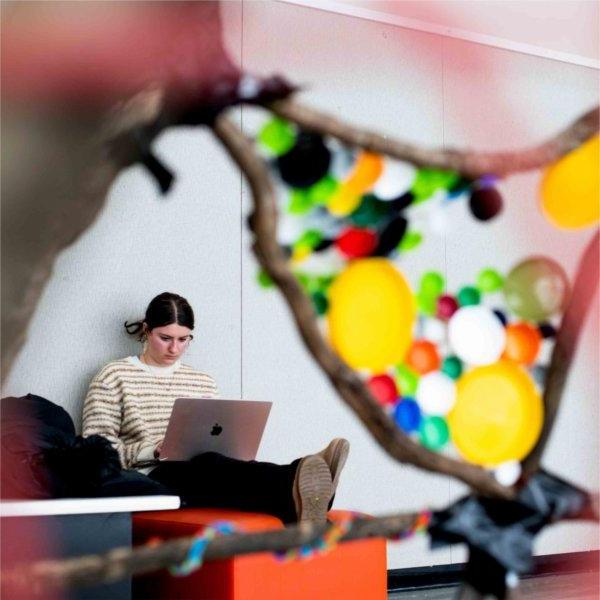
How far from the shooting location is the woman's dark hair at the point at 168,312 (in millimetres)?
3166

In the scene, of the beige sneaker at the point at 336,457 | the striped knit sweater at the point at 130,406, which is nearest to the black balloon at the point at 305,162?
the beige sneaker at the point at 336,457

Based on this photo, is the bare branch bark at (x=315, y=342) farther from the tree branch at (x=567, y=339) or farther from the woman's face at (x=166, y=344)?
the woman's face at (x=166, y=344)

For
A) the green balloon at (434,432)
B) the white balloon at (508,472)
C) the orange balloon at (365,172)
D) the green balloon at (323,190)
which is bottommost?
the white balloon at (508,472)

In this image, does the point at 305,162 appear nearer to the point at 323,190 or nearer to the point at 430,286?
the point at 323,190

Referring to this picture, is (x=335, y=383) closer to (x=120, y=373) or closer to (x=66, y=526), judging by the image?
(x=66, y=526)

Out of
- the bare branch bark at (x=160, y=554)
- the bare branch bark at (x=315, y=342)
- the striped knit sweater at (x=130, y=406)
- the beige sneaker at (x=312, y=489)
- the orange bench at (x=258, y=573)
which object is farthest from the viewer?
the striped knit sweater at (x=130, y=406)

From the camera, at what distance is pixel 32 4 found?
979 mm

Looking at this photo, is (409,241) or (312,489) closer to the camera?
(409,241)

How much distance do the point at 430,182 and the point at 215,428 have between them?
1891 mm

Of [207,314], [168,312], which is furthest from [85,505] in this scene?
[207,314]

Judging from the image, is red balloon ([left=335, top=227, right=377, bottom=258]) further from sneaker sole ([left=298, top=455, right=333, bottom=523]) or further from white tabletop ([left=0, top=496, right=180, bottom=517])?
sneaker sole ([left=298, top=455, right=333, bottom=523])

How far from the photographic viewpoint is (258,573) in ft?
7.56

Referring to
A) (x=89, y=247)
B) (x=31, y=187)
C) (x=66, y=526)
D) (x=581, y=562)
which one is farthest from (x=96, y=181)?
(x=89, y=247)

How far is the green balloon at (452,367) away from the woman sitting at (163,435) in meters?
1.57
